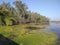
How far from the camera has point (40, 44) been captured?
546 inches

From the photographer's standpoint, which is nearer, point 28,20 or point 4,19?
point 4,19

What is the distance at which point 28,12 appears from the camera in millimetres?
61344

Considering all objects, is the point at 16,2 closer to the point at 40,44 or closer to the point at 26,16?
the point at 26,16

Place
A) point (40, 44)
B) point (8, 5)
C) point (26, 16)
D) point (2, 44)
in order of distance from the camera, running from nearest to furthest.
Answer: point (2, 44) < point (40, 44) < point (8, 5) < point (26, 16)

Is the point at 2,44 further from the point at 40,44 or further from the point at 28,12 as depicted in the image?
the point at 28,12

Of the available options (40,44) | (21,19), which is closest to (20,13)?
(21,19)

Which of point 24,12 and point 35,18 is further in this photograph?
point 35,18

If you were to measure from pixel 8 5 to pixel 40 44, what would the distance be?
3958 cm

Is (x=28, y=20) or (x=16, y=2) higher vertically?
(x=16, y=2)

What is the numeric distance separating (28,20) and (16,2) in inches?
370

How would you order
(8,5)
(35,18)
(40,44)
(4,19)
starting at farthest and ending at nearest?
1. (35,18)
2. (8,5)
3. (4,19)
4. (40,44)

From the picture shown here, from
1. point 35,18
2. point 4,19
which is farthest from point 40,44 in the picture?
point 35,18

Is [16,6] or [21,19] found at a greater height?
[16,6]

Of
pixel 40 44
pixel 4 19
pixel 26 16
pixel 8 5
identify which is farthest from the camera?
pixel 26 16
